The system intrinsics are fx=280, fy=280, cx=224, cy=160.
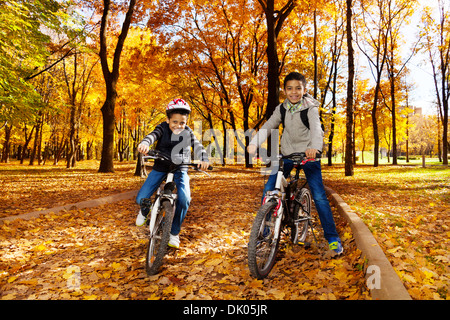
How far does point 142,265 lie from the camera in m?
3.65

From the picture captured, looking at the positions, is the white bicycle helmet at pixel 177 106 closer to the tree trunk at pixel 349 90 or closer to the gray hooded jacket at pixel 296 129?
the gray hooded jacket at pixel 296 129

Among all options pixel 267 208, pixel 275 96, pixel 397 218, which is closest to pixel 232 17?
pixel 275 96

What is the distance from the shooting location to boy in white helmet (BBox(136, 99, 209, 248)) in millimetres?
3723

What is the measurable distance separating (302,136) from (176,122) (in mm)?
1714

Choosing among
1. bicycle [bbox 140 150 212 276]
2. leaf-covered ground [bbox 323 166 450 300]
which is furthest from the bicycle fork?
leaf-covered ground [bbox 323 166 450 300]

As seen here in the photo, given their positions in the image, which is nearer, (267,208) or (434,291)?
(434,291)

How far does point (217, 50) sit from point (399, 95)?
20.2 metres

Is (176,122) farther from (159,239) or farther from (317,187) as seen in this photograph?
(317,187)

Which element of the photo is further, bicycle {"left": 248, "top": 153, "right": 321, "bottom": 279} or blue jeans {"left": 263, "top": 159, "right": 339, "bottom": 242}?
blue jeans {"left": 263, "top": 159, "right": 339, "bottom": 242}

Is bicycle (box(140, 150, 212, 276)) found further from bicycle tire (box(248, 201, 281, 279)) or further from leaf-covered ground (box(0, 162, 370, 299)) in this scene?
bicycle tire (box(248, 201, 281, 279))

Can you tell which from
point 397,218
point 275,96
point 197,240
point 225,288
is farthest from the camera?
point 275,96

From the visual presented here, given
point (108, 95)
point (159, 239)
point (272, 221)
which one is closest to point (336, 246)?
point (272, 221)
